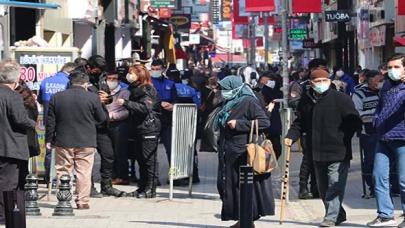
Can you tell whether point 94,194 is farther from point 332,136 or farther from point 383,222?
point 383,222

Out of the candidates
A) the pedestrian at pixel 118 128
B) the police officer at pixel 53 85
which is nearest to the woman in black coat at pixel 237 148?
the police officer at pixel 53 85

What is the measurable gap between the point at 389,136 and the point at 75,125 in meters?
4.08

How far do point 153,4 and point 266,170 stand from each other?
34.3m

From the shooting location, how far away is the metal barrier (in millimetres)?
14446

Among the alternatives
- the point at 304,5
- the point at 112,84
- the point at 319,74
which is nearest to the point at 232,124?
the point at 319,74

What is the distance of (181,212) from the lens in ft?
44.0

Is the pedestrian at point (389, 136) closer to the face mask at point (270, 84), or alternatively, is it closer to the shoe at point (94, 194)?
the shoe at point (94, 194)

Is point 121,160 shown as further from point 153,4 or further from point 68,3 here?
point 153,4

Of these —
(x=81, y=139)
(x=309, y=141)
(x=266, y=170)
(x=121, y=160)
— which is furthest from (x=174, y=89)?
(x=266, y=170)

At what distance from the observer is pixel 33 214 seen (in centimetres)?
1259

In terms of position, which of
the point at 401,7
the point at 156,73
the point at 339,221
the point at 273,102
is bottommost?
the point at 339,221

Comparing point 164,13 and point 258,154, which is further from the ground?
point 164,13

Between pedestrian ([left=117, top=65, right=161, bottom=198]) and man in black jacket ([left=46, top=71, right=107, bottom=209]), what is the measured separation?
153cm

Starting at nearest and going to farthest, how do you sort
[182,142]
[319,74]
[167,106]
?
[319,74] < [182,142] < [167,106]
